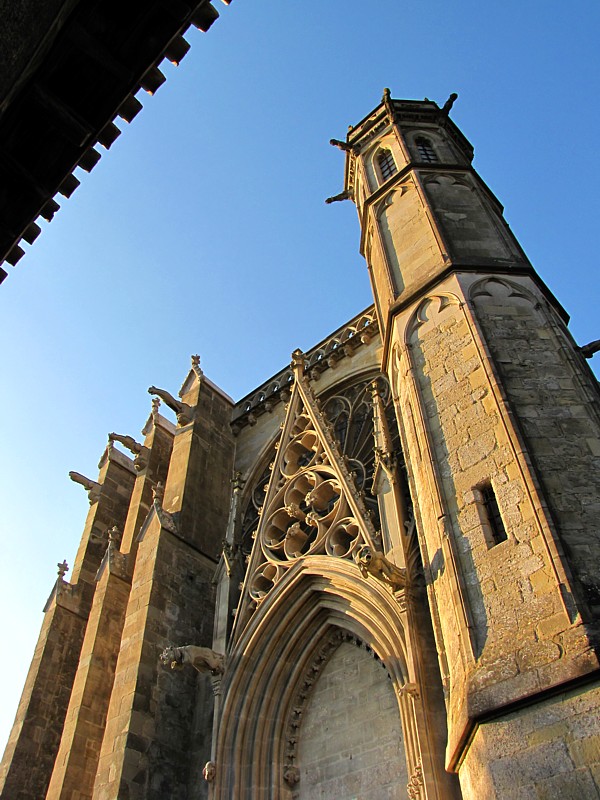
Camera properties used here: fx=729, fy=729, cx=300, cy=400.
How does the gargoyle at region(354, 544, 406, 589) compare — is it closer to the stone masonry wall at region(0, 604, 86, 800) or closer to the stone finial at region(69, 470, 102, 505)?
the stone masonry wall at region(0, 604, 86, 800)

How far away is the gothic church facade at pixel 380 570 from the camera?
507 cm

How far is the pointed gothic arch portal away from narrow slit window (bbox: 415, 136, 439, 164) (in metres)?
6.53

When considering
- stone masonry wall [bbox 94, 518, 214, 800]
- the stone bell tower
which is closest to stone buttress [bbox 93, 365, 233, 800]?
stone masonry wall [bbox 94, 518, 214, 800]

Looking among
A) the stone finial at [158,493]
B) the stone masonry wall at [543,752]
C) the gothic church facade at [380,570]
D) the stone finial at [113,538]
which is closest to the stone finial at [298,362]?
the gothic church facade at [380,570]

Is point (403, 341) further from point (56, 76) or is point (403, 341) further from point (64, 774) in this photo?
point (64, 774)

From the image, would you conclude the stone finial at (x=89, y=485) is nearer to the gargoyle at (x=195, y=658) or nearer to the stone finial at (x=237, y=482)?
the stone finial at (x=237, y=482)

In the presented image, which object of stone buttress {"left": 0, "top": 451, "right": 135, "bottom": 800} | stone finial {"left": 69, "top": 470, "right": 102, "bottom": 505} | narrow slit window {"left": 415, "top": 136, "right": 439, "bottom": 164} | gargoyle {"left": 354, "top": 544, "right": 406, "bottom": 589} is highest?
narrow slit window {"left": 415, "top": 136, "right": 439, "bottom": 164}

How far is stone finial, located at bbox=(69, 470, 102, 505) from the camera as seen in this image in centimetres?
1533

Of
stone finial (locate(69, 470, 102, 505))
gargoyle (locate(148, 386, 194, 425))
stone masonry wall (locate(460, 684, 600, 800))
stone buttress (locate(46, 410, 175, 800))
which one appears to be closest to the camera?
stone masonry wall (locate(460, 684, 600, 800))

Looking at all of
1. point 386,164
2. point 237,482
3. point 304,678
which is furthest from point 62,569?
point 386,164

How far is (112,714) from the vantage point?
8781 millimetres

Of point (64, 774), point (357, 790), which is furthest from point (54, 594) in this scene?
point (357, 790)

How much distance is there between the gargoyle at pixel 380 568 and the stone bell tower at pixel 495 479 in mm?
531

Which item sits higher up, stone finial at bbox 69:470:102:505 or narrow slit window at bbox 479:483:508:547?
stone finial at bbox 69:470:102:505
